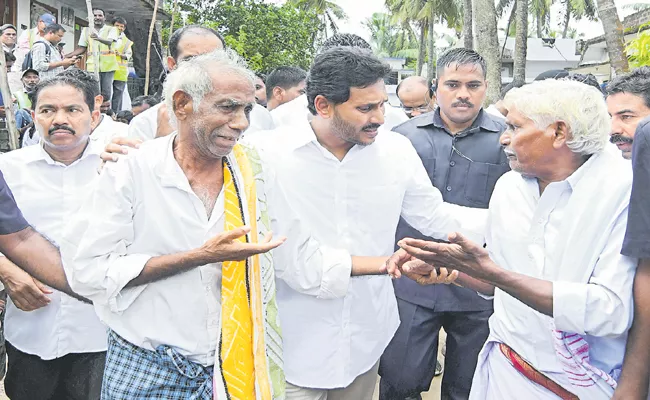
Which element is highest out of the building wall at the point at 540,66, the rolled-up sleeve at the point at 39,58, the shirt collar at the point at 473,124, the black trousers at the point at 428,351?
the building wall at the point at 540,66

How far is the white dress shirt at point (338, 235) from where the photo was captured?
2.90 metres

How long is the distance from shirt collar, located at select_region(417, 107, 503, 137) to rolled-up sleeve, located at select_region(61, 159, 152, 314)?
2235 millimetres

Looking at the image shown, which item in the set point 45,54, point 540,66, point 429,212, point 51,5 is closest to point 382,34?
point 540,66

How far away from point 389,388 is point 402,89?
3564 millimetres

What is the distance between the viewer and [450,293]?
3783 millimetres

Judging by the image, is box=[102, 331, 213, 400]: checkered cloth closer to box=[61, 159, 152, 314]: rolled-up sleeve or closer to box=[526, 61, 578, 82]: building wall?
box=[61, 159, 152, 314]: rolled-up sleeve

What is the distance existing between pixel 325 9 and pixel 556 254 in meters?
37.2

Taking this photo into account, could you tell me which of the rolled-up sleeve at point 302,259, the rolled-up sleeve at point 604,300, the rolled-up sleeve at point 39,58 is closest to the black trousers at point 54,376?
the rolled-up sleeve at point 302,259

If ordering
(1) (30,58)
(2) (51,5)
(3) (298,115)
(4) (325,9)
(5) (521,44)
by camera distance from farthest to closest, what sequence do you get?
(4) (325,9) < (5) (521,44) < (2) (51,5) < (1) (30,58) < (3) (298,115)

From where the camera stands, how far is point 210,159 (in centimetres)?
246

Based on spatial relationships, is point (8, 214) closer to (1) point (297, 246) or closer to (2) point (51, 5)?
(1) point (297, 246)

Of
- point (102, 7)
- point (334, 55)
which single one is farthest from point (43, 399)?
point (102, 7)

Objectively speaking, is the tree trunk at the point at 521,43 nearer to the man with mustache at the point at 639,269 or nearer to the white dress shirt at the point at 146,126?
the white dress shirt at the point at 146,126

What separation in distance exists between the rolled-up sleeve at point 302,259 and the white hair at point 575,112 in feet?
3.20
